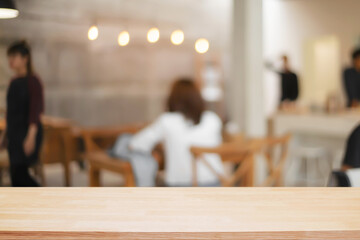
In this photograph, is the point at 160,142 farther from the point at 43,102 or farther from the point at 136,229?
the point at 136,229

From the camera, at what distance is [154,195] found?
1.12 meters

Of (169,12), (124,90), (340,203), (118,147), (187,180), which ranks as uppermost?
(169,12)

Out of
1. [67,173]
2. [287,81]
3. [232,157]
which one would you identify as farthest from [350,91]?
[67,173]

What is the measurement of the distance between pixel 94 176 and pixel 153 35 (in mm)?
831

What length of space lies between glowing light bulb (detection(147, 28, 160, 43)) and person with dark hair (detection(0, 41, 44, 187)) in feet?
2.44

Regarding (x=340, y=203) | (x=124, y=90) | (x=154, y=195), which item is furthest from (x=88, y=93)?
(x=340, y=203)

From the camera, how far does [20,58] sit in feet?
6.38

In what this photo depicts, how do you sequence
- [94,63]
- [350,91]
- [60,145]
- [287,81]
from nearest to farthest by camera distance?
1. [60,145]
2. [94,63]
3. [350,91]
4. [287,81]

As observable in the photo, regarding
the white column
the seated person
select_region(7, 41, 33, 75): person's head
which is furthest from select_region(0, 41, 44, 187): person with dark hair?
the seated person

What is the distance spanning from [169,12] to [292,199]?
5.70 ft

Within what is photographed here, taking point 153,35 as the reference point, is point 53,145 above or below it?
below

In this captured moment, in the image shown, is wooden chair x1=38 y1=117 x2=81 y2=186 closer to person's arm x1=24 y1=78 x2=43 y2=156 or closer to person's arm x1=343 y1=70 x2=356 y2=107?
person's arm x1=24 y1=78 x2=43 y2=156

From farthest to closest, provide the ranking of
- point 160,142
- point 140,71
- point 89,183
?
point 160,142, point 140,71, point 89,183

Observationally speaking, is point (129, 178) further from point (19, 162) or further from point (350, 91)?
point (350, 91)
